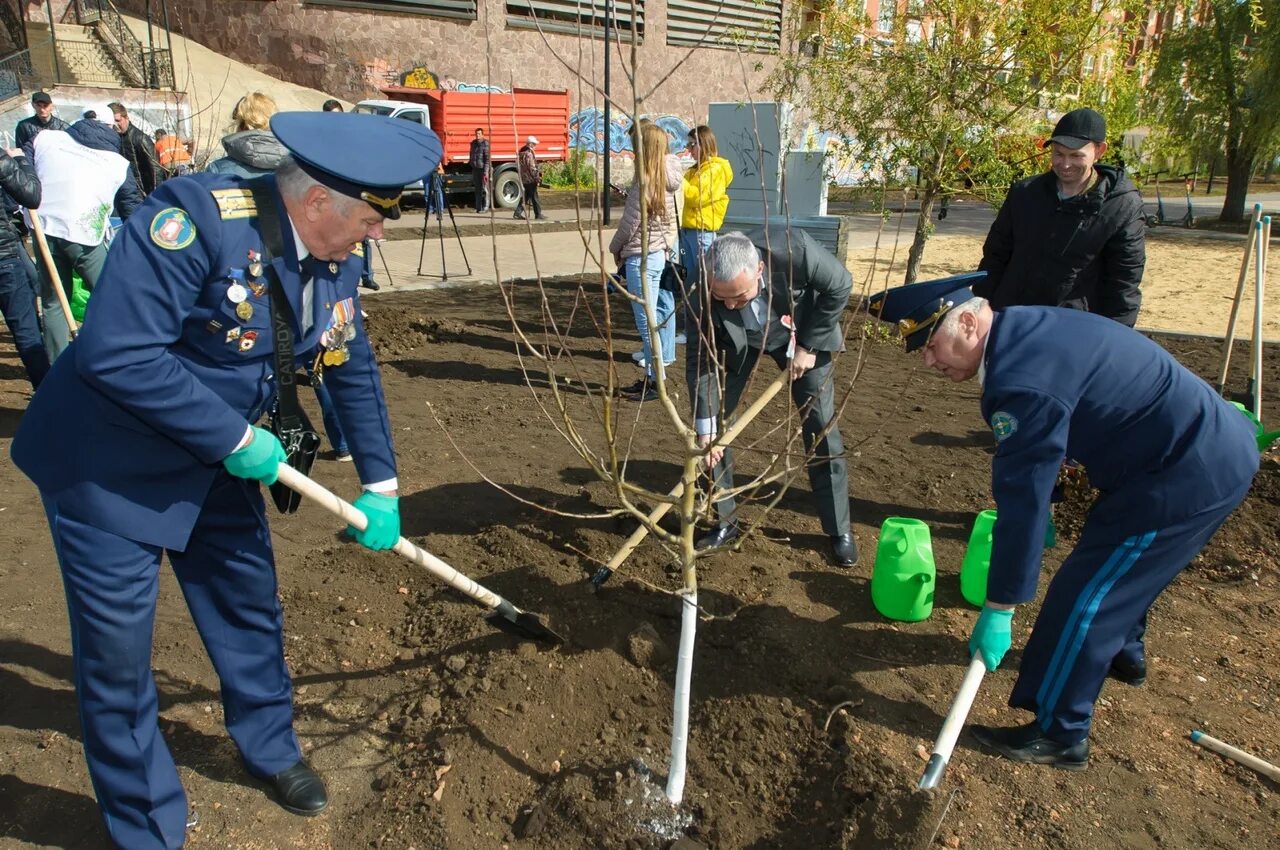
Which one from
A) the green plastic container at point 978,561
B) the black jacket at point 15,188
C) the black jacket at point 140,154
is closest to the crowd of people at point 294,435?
the green plastic container at point 978,561

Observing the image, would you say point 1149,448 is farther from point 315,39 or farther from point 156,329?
point 315,39

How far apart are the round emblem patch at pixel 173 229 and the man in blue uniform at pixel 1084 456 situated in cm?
182

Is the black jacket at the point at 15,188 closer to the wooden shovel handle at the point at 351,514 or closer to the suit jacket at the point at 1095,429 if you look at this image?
the wooden shovel handle at the point at 351,514

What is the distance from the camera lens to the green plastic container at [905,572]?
3.54 meters

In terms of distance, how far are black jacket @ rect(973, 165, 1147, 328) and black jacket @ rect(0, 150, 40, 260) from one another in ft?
17.2

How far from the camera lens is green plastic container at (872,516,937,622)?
11.6 feet

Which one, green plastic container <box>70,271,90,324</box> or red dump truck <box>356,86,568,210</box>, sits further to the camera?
red dump truck <box>356,86,568,210</box>

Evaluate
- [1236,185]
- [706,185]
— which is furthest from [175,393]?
[1236,185]

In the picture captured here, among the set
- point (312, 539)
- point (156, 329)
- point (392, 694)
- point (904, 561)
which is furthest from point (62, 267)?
point (904, 561)

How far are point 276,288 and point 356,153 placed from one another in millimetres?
388

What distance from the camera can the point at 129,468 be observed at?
2.12 meters

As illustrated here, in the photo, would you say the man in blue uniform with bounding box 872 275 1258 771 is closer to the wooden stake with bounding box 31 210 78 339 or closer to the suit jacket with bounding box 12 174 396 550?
the suit jacket with bounding box 12 174 396 550

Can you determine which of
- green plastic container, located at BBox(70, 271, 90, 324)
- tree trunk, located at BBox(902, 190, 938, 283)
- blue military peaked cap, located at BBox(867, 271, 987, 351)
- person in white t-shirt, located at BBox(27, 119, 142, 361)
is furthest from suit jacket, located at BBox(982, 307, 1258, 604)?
green plastic container, located at BBox(70, 271, 90, 324)

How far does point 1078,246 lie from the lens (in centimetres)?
401
